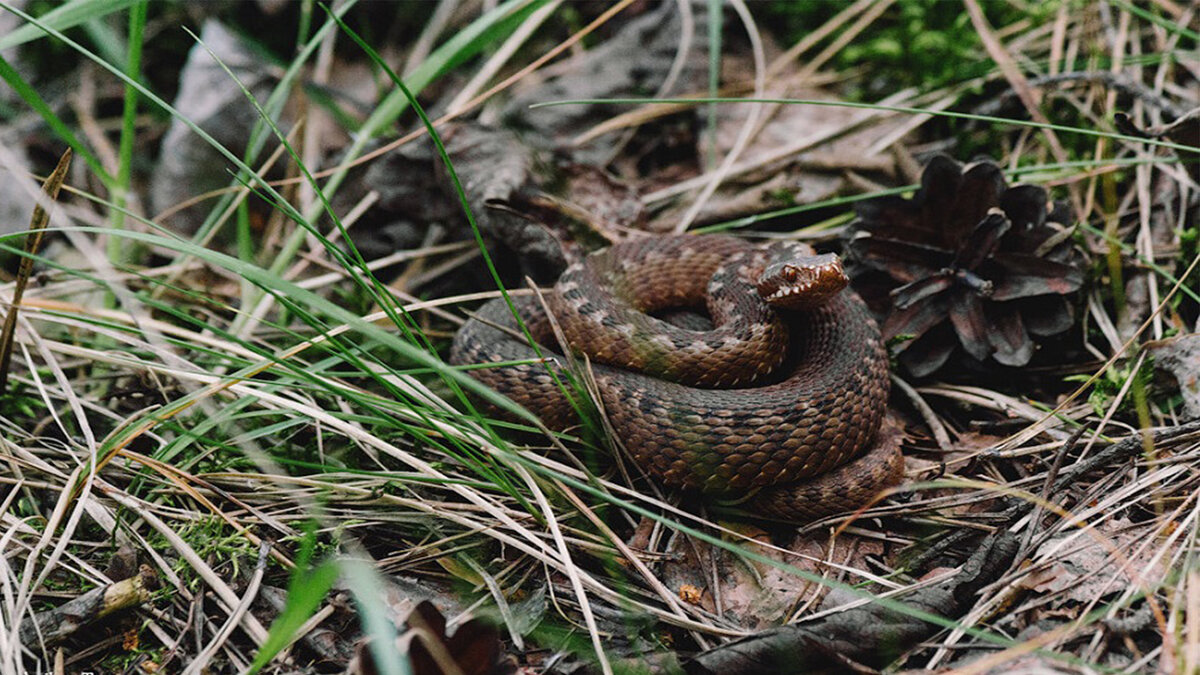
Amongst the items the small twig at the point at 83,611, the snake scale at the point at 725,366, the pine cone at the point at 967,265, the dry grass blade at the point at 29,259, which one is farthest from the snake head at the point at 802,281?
the dry grass blade at the point at 29,259

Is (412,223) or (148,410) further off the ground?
(412,223)

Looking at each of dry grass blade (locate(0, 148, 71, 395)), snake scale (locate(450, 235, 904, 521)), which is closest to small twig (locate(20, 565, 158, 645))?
dry grass blade (locate(0, 148, 71, 395))

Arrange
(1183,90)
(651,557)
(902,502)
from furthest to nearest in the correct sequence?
(1183,90) → (902,502) → (651,557)

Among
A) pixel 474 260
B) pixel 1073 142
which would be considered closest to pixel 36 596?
pixel 474 260

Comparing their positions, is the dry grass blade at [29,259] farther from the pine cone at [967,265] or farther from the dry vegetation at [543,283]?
the pine cone at [967,265]

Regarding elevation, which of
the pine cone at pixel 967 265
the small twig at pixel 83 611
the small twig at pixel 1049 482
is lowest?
the small twig at pixel 83 611

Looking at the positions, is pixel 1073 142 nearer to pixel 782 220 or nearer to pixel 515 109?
pixel 782 220

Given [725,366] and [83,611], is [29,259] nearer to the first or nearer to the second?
[83,611]
